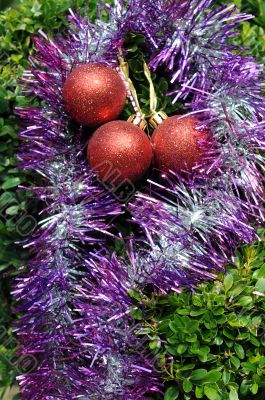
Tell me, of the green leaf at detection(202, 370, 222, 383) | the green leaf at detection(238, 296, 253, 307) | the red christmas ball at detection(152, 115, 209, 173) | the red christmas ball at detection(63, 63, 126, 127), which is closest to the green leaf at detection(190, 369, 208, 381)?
the green leaf at detection(202, 370, 222, 383)

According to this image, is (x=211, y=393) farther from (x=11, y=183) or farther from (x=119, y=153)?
(x=11, y=183)

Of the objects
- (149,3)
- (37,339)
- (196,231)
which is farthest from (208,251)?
(149,3)

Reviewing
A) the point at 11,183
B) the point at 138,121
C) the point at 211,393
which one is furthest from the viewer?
the point at 11,183

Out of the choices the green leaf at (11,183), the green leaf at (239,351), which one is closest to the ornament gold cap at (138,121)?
the green leaf at (11,183)

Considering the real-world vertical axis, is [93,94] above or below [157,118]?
above

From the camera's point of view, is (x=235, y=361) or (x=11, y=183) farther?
(x=11, y=183)

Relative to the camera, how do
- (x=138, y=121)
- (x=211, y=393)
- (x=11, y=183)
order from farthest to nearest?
(x=11, y=183) → (x=138, y=121) → (x=211, y=393)

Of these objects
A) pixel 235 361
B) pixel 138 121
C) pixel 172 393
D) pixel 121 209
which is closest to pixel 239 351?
pixel 235 361

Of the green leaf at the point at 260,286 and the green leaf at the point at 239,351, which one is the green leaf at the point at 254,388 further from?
the green leaf at the point at 260,286
